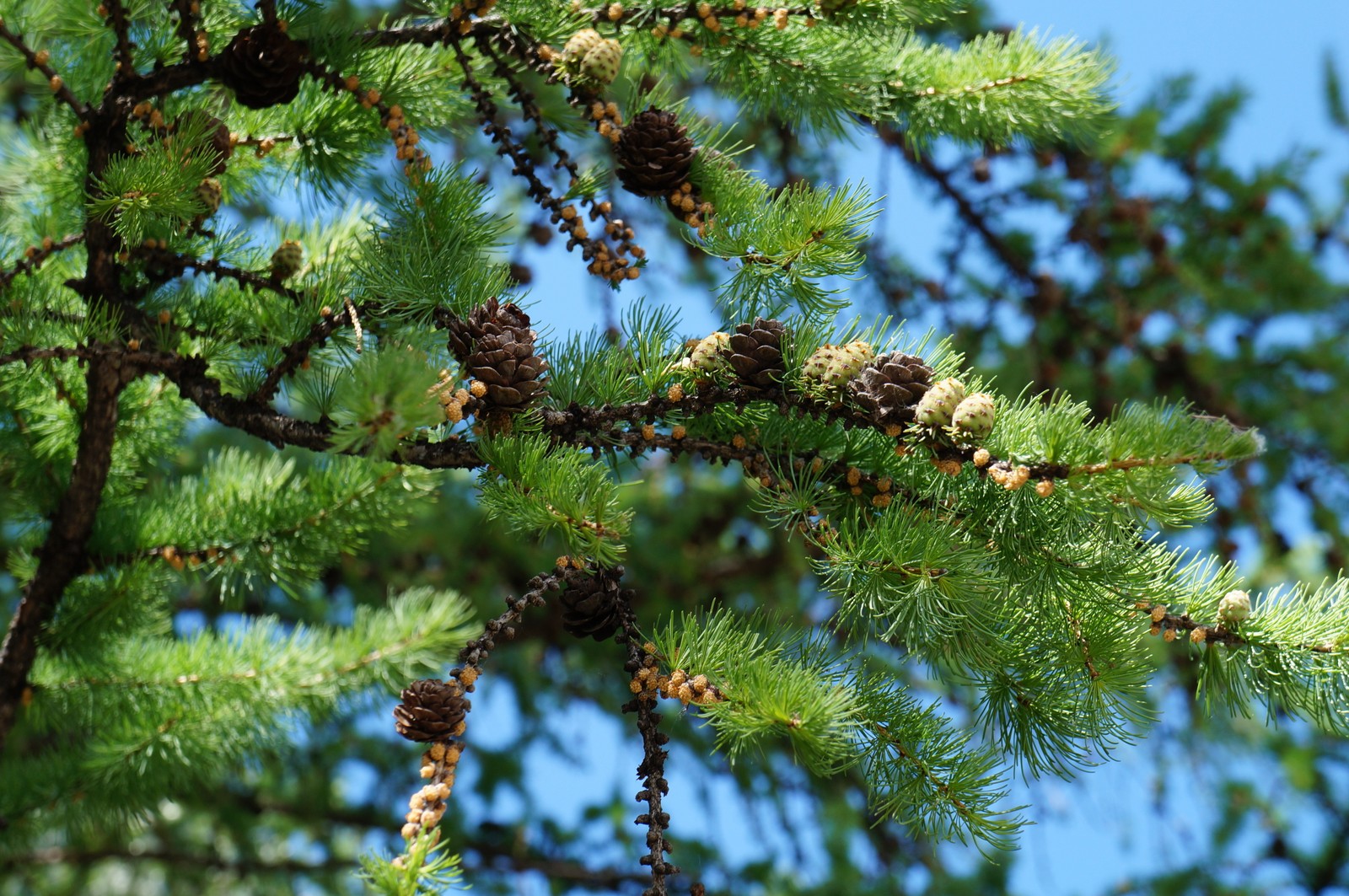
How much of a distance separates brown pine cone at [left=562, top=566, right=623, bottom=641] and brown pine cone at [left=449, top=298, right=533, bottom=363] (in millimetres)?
237

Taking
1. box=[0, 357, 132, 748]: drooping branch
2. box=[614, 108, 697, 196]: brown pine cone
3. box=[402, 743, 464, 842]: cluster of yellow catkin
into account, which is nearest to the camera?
box=[402, 743, 464, 842]: cluster of yellow catkin

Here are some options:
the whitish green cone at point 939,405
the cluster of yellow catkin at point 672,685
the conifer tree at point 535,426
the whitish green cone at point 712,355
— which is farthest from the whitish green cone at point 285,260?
the whitish green cone at point 939,405

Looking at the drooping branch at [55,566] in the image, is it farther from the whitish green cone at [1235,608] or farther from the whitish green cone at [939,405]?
the whitish green cone at [1235,608]

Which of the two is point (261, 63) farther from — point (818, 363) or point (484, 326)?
point (818, 363)

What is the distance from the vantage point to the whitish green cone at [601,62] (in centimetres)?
128

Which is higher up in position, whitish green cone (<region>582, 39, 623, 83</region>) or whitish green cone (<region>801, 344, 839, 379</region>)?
whitish green cone (<region>582, 39, 623, 83</region>)

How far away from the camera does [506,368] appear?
1.03m

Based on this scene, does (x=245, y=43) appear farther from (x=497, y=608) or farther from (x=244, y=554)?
(x=497, y=608)

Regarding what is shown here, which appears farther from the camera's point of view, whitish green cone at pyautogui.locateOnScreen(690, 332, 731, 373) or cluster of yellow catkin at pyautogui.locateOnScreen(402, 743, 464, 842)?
whitish green cone at pyautogui.locateOnScreen(690, 332, 731, 373)

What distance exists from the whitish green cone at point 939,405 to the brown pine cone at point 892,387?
28 mm

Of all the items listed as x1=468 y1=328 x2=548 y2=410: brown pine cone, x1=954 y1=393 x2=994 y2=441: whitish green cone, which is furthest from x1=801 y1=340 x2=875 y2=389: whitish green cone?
x1=468 y1=328 x2=548 y2=410: brown pine cone

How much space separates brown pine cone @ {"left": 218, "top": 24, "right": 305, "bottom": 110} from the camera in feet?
4.18

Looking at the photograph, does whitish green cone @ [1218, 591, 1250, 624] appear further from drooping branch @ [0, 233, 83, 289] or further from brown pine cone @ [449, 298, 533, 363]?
drooping branch @ [0, 233, 83, 289]

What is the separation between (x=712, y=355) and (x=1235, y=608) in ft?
1.78
